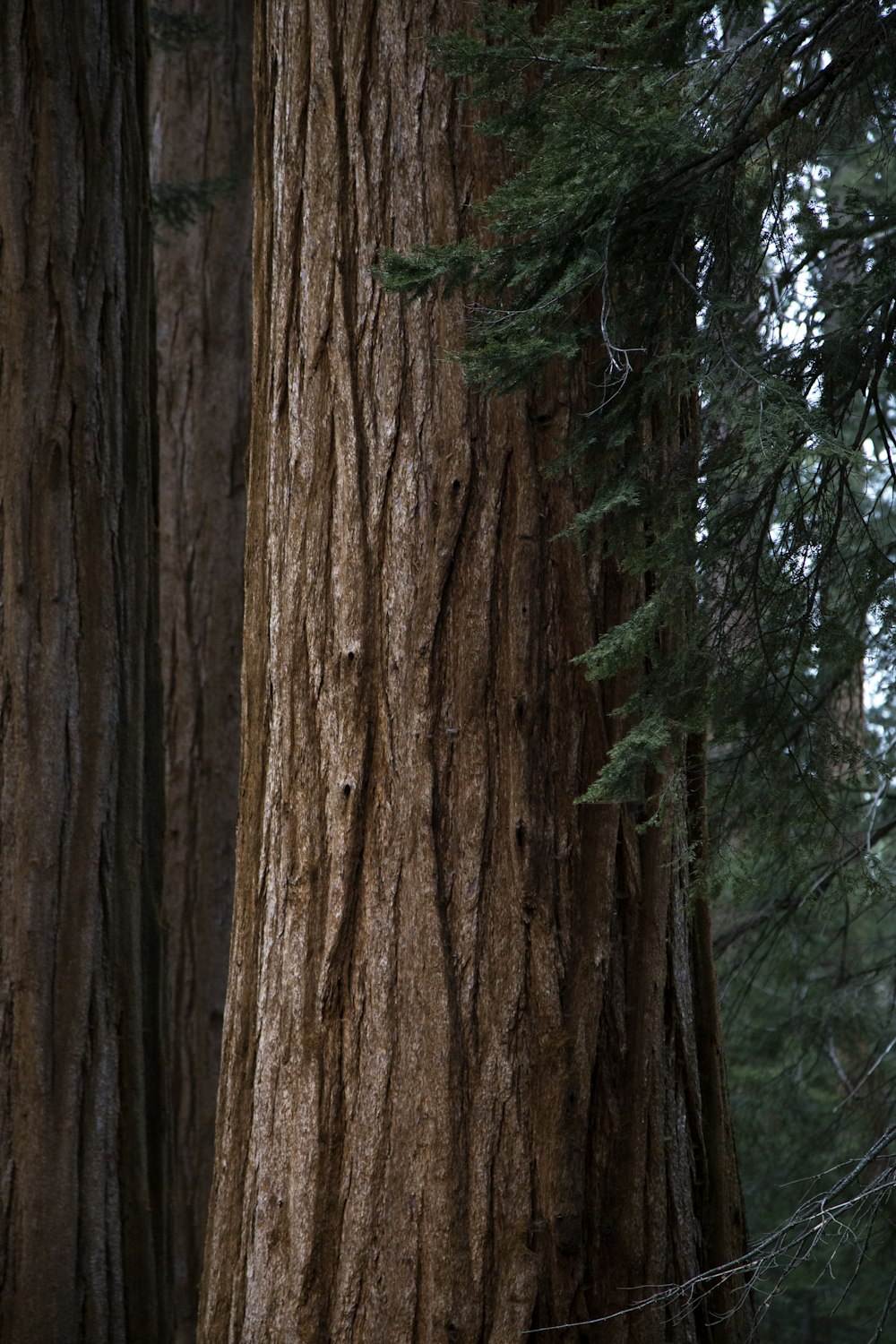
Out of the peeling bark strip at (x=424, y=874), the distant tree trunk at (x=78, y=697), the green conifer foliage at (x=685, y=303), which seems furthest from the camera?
the distant tree trunk at (x=78, y=697)

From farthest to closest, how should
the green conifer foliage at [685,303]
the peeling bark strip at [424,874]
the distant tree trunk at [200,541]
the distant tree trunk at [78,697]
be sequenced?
the distant tree trunk at [200,541] → the distant tree trunk at [78,697] → the peeling bark strip at [424,874] → the green conifer foliage at [685,303]

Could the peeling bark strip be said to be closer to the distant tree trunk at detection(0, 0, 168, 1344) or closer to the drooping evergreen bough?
the drooping evergreen bough

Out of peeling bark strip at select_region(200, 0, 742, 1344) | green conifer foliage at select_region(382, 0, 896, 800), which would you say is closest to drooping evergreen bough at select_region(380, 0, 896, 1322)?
green conifer foliage at select_region(382, 0, 896, 800)

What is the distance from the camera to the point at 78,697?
389 centimetres

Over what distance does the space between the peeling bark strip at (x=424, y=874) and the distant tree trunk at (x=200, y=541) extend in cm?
376

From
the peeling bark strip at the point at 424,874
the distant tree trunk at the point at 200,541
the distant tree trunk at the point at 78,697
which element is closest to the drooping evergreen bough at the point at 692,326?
the peeling bark strip at the point at 424,874

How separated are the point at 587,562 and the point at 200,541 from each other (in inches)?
183

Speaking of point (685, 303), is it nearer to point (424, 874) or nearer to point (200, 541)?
point (424, 874)

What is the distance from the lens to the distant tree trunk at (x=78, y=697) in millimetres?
3584

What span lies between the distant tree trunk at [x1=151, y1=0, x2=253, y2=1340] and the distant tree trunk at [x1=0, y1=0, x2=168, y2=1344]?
2342 millimetres

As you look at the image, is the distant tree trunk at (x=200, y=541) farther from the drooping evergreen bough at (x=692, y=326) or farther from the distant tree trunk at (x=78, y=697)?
the drooping evergreen bough at (x=692, y=326)

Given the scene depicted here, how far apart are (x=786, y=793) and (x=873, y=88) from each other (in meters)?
1.69

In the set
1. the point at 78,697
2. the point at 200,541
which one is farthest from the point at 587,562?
the point at 200,541

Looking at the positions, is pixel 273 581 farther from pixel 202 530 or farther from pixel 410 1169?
pixel 202 530
